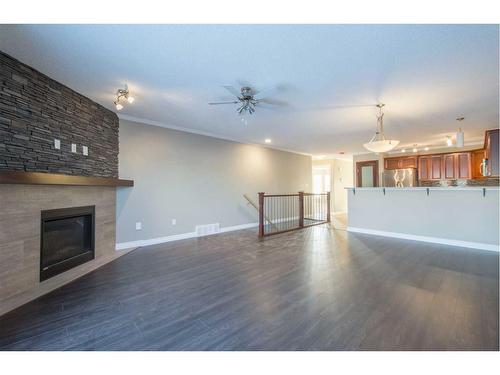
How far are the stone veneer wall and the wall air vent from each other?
2285mm

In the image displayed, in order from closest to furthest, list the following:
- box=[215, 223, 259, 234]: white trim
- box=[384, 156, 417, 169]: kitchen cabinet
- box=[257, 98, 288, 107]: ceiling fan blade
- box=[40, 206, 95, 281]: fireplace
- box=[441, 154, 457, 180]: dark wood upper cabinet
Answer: box=[40, 206, 95, 281]: fireplace < box=[257, 98, 288, 107]: ceiling fan blade < box=[215, 223, 259, 234]: white trim < box=[441, 154, 457, 180]: dark wood upper cabinet < box=[384, 156, 417, 169]: kitchen cabinet

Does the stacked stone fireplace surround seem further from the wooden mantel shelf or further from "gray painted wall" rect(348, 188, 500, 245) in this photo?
"gray painted wall" rect(348, 188, 500, 245)

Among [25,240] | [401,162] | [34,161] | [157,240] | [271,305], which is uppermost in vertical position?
[401,162]

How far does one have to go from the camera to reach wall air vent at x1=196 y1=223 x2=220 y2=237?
5.29 m

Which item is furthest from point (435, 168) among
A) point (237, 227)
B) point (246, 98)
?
point (246, 98)

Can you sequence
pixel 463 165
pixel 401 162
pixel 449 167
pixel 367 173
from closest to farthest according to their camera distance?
1. pixel 463 165
2. pixel 449 167
3. pixel 401 162
4. pixel 367 173

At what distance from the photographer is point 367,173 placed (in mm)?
8469

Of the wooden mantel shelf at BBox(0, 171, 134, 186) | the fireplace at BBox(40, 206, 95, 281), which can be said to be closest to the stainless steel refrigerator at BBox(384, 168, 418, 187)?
the wooden mantel shelf at BBox(0, 171, 134, 186)

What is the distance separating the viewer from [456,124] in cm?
468

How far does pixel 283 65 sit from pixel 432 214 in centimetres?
457

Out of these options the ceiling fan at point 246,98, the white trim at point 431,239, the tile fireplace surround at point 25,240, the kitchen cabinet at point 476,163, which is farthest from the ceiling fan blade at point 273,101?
the kitchen cabinet at point 476,163

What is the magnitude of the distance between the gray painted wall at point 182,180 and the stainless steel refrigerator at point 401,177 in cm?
412

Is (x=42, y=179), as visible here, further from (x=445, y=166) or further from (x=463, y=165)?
(x=463, y=165)

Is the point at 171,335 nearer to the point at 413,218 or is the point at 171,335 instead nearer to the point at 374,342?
the point at 374,342
